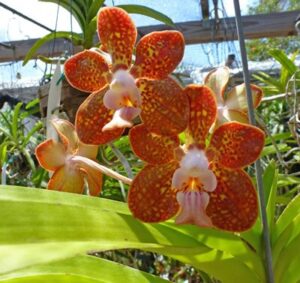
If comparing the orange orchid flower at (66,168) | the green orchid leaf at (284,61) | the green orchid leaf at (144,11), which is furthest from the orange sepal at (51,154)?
the green orchid leaf at (284,61)

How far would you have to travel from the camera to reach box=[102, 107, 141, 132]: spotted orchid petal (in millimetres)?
361

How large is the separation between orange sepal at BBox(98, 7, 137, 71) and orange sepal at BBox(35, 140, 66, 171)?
122 mm

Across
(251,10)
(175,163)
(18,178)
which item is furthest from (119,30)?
(251,10)

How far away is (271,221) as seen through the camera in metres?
0.49

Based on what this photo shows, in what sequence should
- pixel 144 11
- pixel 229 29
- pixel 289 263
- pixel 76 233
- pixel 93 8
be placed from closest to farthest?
1. pixel 76 233
2. pixel 289 263
3. pixel 93 8
4. pixel 144 11
5. pixel 229 29

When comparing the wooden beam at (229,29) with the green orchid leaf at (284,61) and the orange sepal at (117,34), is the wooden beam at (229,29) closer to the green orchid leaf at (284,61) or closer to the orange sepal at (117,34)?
the green orchid leaf at (284,61)

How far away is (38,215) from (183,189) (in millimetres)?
100

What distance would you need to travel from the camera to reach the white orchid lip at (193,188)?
0.36 m

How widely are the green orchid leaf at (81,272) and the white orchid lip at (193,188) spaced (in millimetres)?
96

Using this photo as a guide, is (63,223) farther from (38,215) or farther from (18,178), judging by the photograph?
(18,178)

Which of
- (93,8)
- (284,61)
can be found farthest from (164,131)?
(284,61)

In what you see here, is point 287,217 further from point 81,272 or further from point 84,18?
point 84,18

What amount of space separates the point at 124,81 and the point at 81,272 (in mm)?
151

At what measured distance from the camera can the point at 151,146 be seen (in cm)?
41
